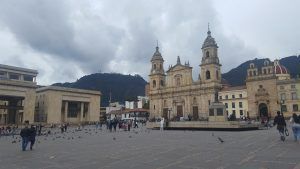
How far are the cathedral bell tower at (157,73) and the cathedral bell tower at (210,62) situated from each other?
14617mm

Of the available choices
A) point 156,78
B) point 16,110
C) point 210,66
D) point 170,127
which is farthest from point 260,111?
point 16,110

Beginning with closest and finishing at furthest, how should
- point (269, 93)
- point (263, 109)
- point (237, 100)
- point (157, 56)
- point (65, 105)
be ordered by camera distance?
point (269, 93)
point (263, 109)
point (65, 105)
point (237, 100)
point (157, 56)

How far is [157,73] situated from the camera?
8256 cm

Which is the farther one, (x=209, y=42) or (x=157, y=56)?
(x=157, y=56)

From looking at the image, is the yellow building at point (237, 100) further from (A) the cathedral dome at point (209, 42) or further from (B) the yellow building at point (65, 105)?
(B) the yellow building at point (65, 105)

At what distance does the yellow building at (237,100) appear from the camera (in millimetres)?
70500

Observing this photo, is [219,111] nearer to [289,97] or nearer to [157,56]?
[289,97]

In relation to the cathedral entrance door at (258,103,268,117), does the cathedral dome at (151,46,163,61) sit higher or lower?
higher

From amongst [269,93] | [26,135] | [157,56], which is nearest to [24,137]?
[26,135]

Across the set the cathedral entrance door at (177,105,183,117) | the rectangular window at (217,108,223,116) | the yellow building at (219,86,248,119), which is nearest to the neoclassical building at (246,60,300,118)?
the yellow building at (219,86,248,119)

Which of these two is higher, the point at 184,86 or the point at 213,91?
the point at 184,86

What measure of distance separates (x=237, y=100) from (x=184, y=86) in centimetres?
Answer: 1415

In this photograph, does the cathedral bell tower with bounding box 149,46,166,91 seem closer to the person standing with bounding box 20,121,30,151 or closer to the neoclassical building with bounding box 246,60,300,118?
the neoclassical building with bounding box 246,60,300,118

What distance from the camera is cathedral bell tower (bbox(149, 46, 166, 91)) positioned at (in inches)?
3263
